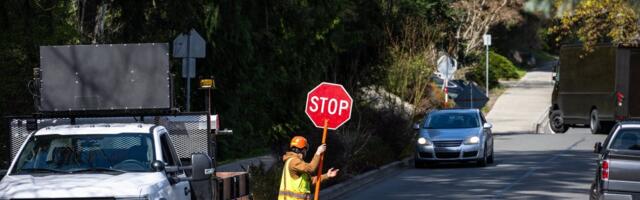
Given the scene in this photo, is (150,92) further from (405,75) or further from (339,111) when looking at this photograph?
(405,75)

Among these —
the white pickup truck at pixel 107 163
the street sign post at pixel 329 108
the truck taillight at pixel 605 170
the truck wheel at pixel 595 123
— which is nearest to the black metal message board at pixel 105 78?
the white pickup truck at pixel 107 163

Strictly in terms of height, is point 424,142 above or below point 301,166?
below

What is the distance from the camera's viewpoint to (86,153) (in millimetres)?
11430

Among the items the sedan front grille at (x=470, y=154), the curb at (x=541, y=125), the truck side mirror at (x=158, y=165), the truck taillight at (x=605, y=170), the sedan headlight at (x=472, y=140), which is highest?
the truck side mirror at (x=158, y=165)

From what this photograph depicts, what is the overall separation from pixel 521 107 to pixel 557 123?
44.8ft

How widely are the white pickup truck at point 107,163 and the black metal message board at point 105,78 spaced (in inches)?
55.1

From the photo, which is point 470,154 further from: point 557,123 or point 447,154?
point 557,123

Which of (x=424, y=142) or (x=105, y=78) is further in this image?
(x=424, y=142)

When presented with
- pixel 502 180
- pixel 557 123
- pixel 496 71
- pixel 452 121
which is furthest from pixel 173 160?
pixel 496 71

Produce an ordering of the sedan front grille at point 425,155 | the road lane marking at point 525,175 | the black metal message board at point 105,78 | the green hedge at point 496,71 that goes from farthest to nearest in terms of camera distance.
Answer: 1. the green hedge at point 496,71
2. the sedan front grille at point 425,155
3. the road lane marking at point 525,175
4. the black metal message board at point 105,78

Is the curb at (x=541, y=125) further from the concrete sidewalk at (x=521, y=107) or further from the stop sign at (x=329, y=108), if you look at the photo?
the stop sign at (x=329, y=108)

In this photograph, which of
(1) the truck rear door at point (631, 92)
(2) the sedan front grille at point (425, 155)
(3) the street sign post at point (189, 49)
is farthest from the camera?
(1) the truck rear door at point (631, 92)

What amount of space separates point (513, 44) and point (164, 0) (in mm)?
69366

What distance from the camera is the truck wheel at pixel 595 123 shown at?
41.1 meters
